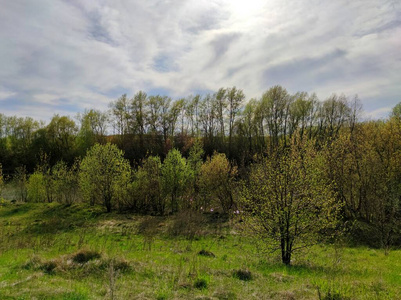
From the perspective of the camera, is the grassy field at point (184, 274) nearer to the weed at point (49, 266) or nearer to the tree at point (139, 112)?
the weed at point (49, 266)

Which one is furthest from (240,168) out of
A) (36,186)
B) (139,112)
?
(139,112)

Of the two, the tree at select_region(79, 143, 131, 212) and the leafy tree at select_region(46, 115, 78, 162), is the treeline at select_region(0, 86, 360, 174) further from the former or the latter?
the tree at select_region(79, 143, 131, 212)

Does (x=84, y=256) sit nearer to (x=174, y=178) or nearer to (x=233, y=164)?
(x=174, y=178)

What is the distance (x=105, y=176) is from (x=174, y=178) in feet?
22.4

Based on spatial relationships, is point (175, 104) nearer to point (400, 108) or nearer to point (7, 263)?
point (400, 108)

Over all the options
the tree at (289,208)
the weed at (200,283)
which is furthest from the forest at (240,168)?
the weed at (200,283)

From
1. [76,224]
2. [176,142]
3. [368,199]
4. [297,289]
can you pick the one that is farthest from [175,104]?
[297,289]

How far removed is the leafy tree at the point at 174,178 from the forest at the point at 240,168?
11cm

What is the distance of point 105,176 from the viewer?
2341cm

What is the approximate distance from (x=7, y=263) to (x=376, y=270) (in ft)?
45.4

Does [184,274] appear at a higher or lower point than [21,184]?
lower

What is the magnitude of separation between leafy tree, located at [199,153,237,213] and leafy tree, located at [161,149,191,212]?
1965mm

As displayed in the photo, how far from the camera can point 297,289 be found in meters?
6.20

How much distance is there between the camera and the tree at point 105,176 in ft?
76.9
